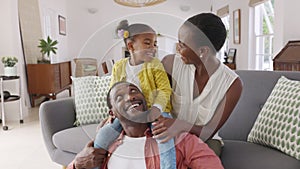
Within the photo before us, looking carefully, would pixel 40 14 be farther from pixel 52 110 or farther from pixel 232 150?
pixel 232 150

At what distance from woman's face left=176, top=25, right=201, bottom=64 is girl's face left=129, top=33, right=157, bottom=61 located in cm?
15

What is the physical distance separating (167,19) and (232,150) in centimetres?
90

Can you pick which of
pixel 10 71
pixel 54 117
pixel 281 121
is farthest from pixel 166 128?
pixel 10 71

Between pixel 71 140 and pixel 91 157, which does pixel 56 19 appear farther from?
pixel 91 157

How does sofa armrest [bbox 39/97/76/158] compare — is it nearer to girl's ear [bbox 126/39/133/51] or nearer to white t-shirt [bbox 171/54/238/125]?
white t-shirt [bbox 171/54/238/125]

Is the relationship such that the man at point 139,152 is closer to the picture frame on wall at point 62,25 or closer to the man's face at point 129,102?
the man's face at point 129,102

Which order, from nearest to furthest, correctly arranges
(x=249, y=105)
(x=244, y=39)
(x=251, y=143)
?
(x=251, y=143)
(x=249, y=105)
(x=244, y=39)

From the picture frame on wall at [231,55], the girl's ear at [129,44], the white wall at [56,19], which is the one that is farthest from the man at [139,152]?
the white wall at [56,19]

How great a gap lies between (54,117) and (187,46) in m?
1.37

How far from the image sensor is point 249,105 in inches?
73.3

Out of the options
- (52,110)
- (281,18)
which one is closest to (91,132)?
(52,110)

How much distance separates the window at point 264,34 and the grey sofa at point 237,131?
2414mm

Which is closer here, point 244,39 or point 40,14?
point 244,39

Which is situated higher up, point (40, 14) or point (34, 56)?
point (40, 14)
